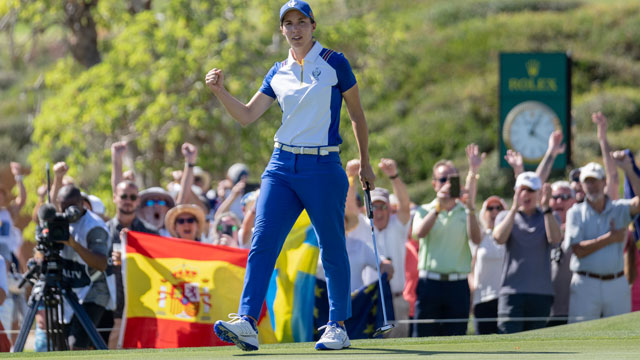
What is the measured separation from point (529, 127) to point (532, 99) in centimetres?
50

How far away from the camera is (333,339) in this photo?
709cm

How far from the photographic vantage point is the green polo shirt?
1073cm

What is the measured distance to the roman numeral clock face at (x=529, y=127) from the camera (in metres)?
15.3

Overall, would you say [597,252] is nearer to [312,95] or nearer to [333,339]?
[333,339]

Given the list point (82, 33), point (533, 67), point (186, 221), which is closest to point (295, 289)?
point (186, 221)

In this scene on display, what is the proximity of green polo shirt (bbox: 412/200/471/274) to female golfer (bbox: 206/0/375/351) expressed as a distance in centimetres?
360

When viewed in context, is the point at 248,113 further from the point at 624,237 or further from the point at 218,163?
the point at 218,163

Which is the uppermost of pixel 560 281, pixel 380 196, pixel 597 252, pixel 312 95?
pixel 312 95

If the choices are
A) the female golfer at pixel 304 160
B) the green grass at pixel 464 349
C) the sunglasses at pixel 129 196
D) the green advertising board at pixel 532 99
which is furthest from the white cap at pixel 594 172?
the green advertising board at pixel 532 99

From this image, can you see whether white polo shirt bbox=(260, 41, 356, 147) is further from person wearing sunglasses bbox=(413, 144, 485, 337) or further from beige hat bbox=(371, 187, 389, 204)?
beige hat bbox=(371, 187, 389, 204)

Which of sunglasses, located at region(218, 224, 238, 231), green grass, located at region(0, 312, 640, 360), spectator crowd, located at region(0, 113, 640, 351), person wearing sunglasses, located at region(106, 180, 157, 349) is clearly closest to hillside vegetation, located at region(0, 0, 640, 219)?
sunglasses, located at region(218, 224, 238, 231)

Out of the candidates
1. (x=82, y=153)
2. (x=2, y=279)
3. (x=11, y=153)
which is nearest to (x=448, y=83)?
(x=11, y=153)

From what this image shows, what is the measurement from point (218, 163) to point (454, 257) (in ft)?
33.6

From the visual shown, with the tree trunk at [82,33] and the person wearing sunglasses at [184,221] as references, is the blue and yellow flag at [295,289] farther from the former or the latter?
the tree trunk at [82,33]
